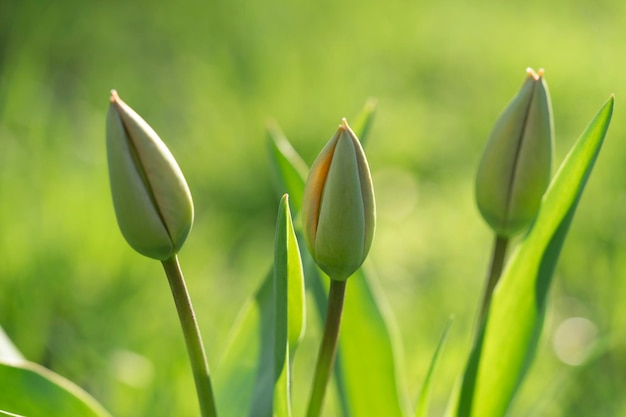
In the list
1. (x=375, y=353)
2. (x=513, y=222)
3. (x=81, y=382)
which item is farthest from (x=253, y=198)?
(x=513, y=222)

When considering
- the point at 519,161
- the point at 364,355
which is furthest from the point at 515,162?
the point at 364,355

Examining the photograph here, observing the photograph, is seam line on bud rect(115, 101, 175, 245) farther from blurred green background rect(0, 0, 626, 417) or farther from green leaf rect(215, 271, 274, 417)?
blurred green background rect(0, 0, 626, 417)

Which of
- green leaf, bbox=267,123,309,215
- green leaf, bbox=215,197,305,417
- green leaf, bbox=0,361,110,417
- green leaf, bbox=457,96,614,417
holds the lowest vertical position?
green leaf, bbox=0,361,110,417

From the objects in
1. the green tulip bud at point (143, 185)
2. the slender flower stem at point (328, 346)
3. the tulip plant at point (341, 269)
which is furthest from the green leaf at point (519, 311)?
the green tulip bud at point (143, 185)

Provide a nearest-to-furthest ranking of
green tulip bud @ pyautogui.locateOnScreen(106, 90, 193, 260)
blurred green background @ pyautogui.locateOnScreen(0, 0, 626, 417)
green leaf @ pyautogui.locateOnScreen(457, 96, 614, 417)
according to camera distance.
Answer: green tulip bud @ pyautogui.locateOnScreen(106, 90, 193, 260) → green leaf @ pyautogui.locateOnScreen(457, 96, 614, 417) → blurred green background @ pyautogui.locateOnScreen(0, 0, 626, 417)

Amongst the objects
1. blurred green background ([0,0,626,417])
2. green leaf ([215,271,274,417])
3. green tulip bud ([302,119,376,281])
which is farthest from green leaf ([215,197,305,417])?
blurred green background ([0,0,626,417])

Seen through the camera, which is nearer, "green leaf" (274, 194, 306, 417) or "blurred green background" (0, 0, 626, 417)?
"green leaf" (274, 194, 306, 417)

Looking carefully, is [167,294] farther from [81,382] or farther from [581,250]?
[581,250]

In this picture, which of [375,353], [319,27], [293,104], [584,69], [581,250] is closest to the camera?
[375,353]
